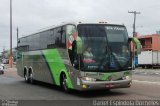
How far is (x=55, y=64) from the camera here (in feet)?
62.5

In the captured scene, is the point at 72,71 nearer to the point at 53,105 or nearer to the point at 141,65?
the point at 53,105

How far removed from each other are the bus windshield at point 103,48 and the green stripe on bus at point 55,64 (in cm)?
171

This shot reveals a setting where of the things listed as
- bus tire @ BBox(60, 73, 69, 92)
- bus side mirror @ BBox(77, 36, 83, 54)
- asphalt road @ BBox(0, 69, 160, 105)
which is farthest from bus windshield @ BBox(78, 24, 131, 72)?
bus tire @ BBox(60, 73, 69, 92)

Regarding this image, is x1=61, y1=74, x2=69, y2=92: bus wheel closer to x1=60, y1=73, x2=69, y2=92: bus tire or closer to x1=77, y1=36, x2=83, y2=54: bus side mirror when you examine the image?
x1=60, y1=73, x2=69, y2=92: bus tire

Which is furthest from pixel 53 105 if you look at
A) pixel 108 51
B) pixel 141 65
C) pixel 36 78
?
pixel 141 65

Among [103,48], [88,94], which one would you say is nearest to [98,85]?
[103,48]

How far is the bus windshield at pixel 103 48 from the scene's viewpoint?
1587 cm

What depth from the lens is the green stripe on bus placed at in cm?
1780

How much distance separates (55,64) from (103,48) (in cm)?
374

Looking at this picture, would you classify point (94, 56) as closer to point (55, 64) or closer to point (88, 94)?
point (88, 94)

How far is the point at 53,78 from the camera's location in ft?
64.2

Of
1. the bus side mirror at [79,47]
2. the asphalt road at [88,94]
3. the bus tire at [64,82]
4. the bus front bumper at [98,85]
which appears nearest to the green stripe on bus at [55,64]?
the bus tire at [64,82]

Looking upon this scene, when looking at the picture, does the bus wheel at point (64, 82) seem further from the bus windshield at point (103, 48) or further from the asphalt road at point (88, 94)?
the bus windshield at point (103, 48)

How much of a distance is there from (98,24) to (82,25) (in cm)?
66
